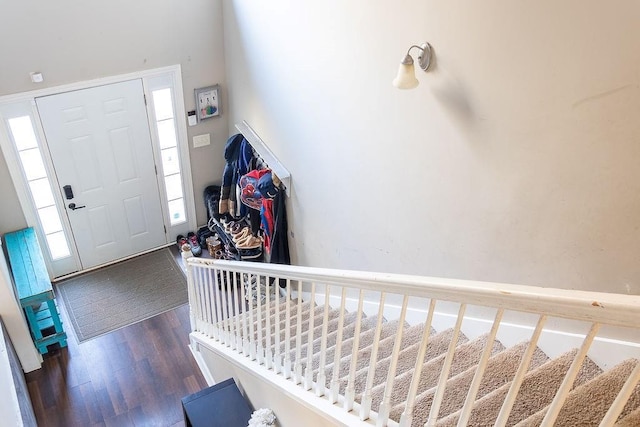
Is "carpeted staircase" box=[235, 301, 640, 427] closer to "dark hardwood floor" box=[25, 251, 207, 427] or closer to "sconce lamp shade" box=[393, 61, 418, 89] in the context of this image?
"sconce lamp shade" box=[393, 61, 418, 89]

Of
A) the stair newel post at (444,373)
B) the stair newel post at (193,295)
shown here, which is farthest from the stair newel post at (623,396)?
the stair newel post at (193,295)

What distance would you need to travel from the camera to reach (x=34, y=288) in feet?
14.4

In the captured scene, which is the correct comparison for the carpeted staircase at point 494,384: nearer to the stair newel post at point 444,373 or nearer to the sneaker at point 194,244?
the stair newel post at point 444,373

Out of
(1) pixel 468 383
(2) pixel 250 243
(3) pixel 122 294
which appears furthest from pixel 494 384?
(3) pixel 122 294

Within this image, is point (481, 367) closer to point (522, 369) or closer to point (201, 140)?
point (522, 369)

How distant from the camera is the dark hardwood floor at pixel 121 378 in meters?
4.21

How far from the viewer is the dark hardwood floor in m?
4.21

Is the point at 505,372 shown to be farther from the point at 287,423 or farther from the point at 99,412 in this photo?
the point at 99,412

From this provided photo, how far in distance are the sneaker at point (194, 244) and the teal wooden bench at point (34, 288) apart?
5.26ft

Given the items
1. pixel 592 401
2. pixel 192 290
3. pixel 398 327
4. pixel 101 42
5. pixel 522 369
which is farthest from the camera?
pixel 101 42

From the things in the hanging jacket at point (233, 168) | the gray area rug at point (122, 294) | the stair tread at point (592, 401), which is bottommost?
the gray area rug at point (122, 294)

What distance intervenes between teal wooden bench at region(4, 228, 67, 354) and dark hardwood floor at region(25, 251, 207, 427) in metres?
0.20

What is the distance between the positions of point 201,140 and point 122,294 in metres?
1.82

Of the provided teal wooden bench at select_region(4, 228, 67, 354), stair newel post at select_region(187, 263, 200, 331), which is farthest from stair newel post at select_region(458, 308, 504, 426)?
teal wooden bench at select_region(4, 228, 67, 354)
